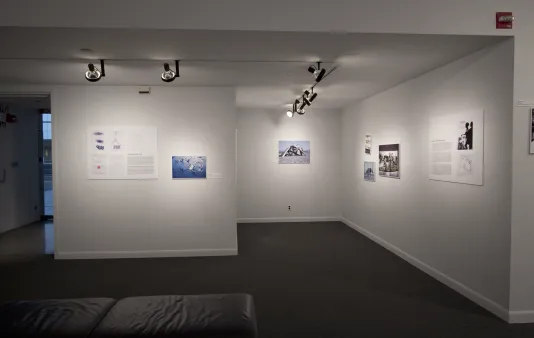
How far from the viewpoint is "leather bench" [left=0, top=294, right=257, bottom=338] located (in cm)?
237

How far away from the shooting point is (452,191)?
191 inches

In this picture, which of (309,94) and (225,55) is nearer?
(225,55)

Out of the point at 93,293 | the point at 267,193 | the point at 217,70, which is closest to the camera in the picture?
the point at 93,293

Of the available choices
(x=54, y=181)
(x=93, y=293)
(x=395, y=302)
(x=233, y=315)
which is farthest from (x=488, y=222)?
(x=54, y=181)

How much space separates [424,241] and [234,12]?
423 cm

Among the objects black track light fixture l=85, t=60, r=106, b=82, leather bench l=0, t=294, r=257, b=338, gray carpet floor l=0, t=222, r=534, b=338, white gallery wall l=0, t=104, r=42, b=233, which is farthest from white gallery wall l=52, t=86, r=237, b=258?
leather bench l=0, t=294, r=257, b=338

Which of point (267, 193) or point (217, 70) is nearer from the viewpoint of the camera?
point (217, 70)

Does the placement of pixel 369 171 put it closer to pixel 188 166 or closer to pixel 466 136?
pixel 466 136

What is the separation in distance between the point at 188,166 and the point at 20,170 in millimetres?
5711

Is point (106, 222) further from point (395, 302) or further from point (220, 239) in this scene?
point (395, 302)

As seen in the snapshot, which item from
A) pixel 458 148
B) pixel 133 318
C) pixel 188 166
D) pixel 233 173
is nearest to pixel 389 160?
pixel 458 148

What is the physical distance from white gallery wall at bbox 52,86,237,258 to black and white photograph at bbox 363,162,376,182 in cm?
297

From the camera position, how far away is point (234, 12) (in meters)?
3.63

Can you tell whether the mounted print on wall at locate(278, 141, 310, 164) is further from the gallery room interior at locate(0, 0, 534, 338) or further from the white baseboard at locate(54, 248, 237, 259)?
the white baseboard at locate(54, 248, 237, 259)
